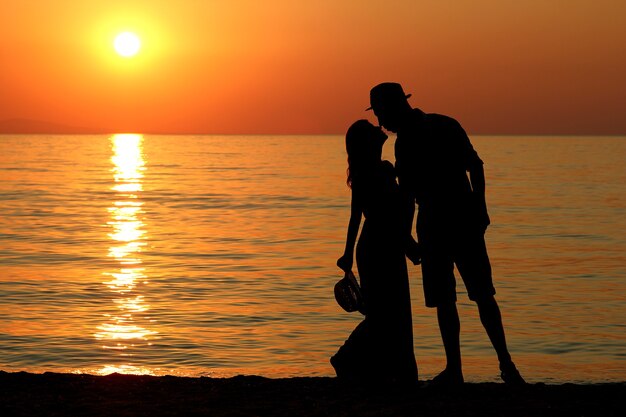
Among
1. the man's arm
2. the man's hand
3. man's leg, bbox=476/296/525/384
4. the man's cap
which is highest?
the man's cap

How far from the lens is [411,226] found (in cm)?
658

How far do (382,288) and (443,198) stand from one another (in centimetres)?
71

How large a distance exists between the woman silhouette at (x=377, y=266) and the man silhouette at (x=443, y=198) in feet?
0.46

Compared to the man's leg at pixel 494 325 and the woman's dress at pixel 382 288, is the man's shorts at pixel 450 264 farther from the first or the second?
the woman's dress at pixel 382 288

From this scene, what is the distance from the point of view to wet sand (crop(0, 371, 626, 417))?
6.09 m

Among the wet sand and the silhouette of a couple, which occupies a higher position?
the silhouette of a couple

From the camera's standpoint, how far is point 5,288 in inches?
596

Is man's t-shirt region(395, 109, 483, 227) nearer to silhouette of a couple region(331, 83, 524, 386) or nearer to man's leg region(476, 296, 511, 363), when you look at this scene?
silhouette of a couple region(331, 83, 524, 386)

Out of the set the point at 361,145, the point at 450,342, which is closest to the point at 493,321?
the point at 450,342

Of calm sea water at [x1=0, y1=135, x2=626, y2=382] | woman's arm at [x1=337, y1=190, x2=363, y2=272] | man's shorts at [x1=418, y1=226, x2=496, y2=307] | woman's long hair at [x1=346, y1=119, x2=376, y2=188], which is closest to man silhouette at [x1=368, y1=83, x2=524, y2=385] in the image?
man's shorts at [x1=418, y1=226, x2=496, y2=307]

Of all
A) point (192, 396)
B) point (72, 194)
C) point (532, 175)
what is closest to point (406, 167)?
point (192, 396)

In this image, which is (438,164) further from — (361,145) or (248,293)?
(248,293)

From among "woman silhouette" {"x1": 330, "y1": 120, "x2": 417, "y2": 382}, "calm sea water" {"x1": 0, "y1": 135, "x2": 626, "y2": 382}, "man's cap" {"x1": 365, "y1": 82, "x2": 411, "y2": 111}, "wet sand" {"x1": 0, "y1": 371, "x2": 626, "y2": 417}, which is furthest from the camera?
"calm sea water" {"x1": 0, "y1": 135, "x2": 626, "y2": 382}

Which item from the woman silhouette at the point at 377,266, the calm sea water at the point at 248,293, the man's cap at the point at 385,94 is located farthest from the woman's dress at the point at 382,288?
the calm sea water at the point at 248,293
